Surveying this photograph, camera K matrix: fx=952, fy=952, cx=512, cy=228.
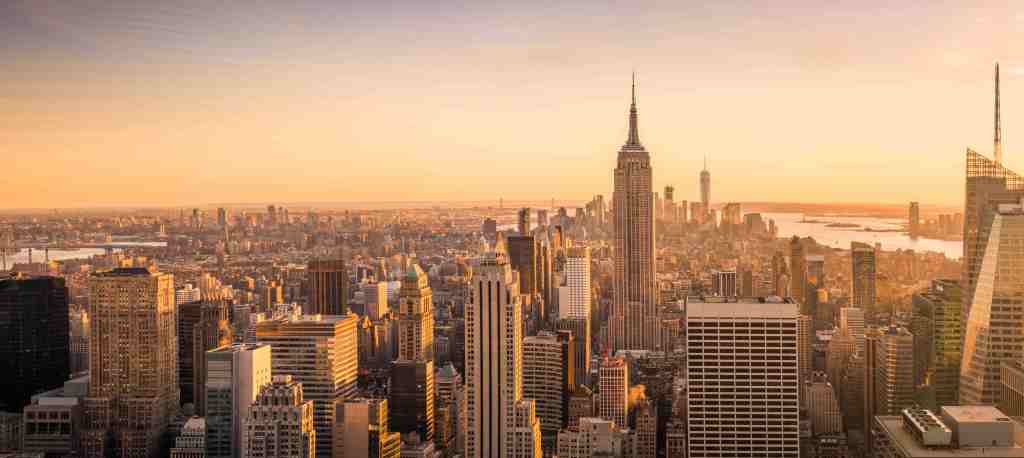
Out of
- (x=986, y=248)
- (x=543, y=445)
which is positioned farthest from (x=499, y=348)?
(x=986, y=248)

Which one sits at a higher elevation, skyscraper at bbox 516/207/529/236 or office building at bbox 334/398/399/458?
skyscraper at bbox 516/207/529/236

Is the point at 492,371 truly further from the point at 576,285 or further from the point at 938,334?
the point at 576,285

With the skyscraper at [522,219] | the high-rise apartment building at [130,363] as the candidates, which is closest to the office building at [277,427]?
the high-rise apartment building at [130,363]

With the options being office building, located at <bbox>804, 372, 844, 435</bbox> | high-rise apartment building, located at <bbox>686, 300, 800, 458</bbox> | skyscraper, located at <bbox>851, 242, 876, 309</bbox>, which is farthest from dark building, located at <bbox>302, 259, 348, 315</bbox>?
skyscraper, located at <bbox>851, 242, 876, 309</bbox>

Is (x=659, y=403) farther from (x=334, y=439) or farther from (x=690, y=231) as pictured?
(x=334, y=439)

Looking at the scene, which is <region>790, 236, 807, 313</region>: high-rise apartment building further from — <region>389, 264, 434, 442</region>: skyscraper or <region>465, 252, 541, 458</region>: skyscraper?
<region>389, 264, 434, 442</region>: skyscraper

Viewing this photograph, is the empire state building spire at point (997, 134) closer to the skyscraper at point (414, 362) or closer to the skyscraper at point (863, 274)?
the skyscraper at point (863, 274)
